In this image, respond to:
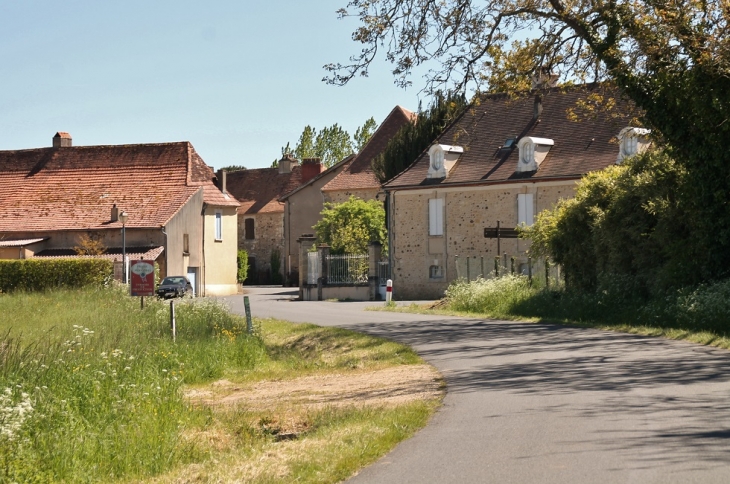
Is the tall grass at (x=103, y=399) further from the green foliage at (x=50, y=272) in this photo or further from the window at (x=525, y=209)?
the window at (x=525, y=209)

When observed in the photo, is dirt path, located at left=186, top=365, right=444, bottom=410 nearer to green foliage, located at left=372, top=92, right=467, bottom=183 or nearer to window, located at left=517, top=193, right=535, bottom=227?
window, located at left=517, top=193, right=535, bottom=227

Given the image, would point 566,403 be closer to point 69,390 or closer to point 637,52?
point 69,390

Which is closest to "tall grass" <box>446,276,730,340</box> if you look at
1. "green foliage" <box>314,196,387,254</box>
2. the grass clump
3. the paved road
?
the grass clump

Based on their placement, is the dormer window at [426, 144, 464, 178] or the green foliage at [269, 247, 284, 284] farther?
the green foliage at [269, 247, 284, 284]

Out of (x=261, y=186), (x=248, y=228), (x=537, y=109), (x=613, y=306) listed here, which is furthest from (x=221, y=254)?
(x=613, y=306)

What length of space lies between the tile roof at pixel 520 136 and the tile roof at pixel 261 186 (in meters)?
30.4

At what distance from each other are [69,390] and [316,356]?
31.9ft

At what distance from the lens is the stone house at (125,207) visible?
57.2 metres

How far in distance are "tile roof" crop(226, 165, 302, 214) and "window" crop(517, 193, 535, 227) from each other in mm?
35021

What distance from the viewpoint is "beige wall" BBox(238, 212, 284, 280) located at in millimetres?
78000

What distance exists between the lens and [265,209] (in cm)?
7862

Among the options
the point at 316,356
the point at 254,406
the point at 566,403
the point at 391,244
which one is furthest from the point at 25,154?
the point at 566,403

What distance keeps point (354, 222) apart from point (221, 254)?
28.6 ft

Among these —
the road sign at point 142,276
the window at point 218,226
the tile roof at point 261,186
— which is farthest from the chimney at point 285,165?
the road sign at point 142,276
